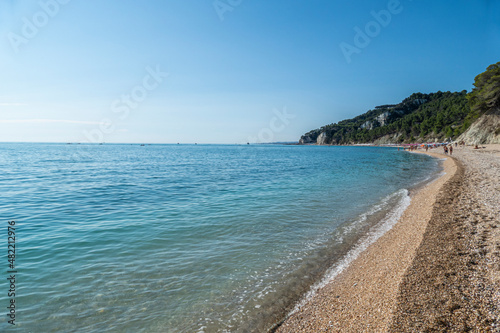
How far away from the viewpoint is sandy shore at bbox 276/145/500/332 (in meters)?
4.72

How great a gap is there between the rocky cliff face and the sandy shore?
266ft

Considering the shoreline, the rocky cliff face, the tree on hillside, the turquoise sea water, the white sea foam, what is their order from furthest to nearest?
the rocky cliff face, the tree on hillside, the white sea foam, the turquoise sea water, the shoreline

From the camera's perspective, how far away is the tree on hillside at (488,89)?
2606 inches

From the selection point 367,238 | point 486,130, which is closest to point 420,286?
point 367,238

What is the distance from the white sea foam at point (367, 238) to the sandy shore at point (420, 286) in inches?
8.1

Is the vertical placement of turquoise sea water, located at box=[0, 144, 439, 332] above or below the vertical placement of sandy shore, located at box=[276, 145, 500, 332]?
below

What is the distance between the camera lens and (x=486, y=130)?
7194 centimetres

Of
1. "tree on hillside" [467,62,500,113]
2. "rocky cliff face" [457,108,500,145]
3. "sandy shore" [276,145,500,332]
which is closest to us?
"sandy shore" [276,145,500,332]

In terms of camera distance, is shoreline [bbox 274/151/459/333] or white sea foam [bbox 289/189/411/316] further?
white sea foam [bbox 289/189/411/316]

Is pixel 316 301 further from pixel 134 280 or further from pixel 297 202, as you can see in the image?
pixel 297 202

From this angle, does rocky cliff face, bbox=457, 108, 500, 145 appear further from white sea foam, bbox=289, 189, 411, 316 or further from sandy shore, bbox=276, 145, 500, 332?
sandy shore, bbox=276, 145, 500, 332

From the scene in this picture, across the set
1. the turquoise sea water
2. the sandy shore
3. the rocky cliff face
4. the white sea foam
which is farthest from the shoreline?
the rocky cliff face

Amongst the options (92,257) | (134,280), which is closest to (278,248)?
(134,280)

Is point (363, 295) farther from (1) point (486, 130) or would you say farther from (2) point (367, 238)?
(1) point (486, 130)
